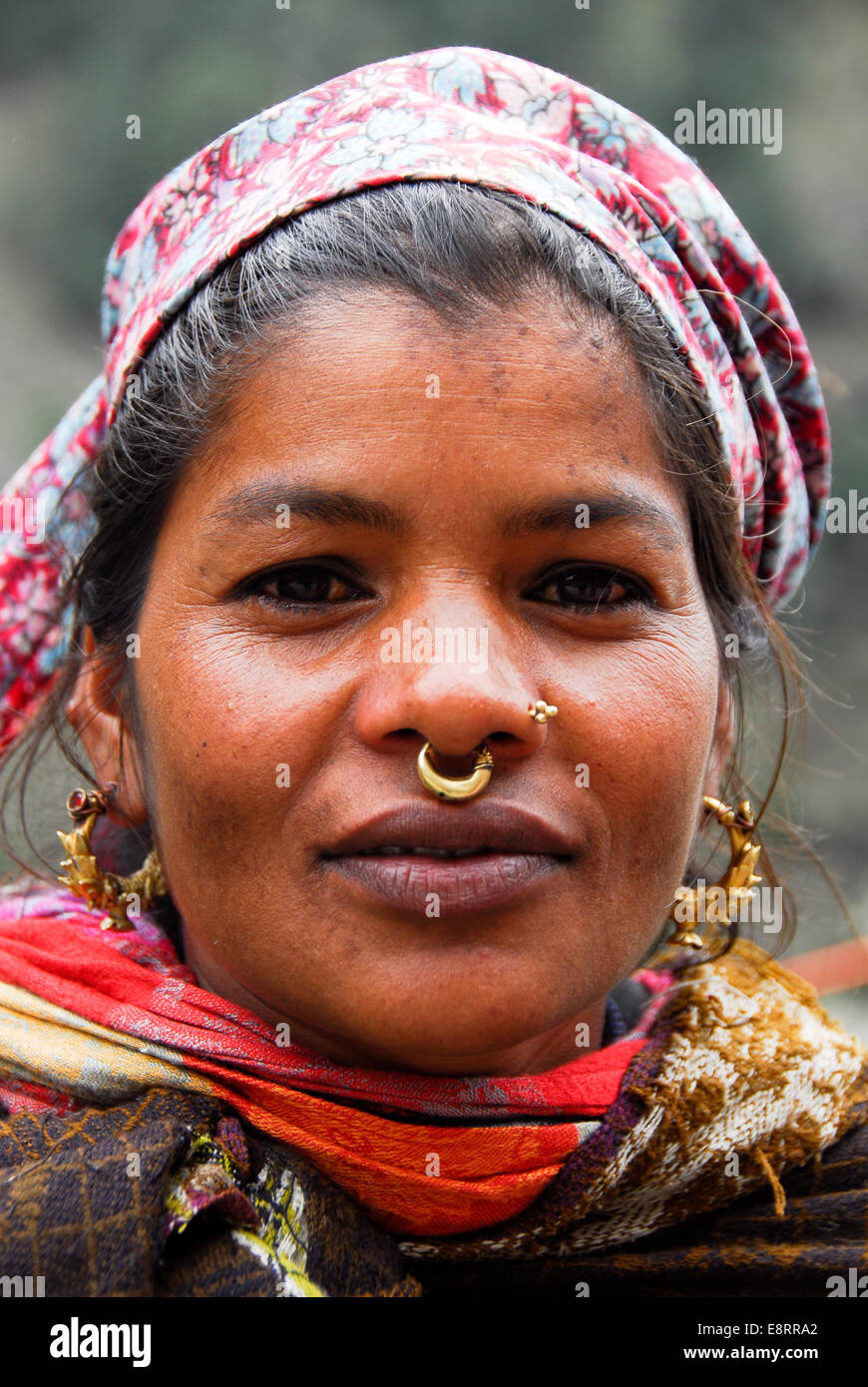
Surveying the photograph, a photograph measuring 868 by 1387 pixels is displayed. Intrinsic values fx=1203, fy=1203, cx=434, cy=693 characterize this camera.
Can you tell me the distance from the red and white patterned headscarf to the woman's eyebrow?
1.25 ft

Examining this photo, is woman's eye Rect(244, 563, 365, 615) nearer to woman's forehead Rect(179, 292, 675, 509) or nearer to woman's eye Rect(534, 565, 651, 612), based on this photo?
woman's forehead Rect(179, 292, 675, 509)

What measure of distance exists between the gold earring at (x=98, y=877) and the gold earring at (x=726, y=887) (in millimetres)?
919

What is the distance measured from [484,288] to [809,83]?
5.20 meters

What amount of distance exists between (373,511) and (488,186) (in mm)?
589

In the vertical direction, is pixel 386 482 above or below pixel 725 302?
below

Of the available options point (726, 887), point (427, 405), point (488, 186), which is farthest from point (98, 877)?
point (488, 186)

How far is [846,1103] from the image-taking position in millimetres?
2232

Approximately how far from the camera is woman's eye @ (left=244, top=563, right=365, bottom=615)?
179 centimetres

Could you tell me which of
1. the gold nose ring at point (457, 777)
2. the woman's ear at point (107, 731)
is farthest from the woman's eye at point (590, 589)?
the woman's ear at point (107, 731)

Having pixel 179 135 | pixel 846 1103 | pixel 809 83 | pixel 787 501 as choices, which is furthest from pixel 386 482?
pixel 809 83

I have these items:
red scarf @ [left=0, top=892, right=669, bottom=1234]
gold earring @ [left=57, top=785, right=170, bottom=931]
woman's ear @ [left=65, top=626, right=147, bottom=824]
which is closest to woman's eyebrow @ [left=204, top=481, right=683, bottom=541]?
woman's ear @ [left=65, top=626, right=147, bottom=824]

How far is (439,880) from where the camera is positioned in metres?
1.64

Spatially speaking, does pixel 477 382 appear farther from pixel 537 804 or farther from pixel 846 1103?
pixel 846 1103

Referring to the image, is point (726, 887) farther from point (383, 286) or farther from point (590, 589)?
point (383, 286)
